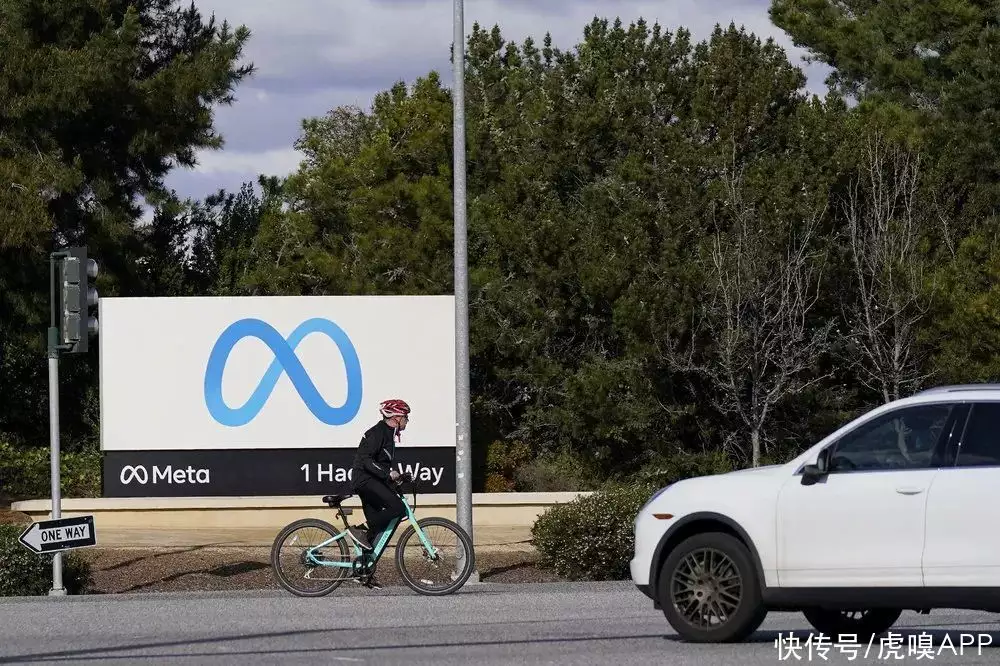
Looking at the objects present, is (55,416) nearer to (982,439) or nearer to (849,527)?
(849,527)

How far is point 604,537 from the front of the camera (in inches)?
776

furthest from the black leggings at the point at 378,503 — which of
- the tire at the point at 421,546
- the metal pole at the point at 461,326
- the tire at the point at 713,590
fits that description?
the tire at the point at 713,590

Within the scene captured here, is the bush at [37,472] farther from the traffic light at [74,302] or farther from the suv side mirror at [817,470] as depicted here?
the suv side mirror at [817,470]

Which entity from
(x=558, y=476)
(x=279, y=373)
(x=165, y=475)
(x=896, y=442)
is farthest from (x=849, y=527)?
(x=558, y=476)

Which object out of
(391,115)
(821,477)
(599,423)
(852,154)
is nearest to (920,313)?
(852,154)

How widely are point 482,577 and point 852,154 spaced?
1246 cm

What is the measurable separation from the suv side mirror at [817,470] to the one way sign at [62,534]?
998 cm

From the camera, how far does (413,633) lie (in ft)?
39.3

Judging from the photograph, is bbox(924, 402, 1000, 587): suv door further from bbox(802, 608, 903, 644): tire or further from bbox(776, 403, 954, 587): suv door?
bbox(802, 608, 903, 644): tire

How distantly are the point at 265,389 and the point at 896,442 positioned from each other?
56.3 feet

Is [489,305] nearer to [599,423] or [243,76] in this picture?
[599,423]

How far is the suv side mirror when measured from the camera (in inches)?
396

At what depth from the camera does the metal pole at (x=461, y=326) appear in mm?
19953

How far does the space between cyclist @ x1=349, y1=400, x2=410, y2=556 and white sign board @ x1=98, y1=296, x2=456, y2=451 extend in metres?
10.1
